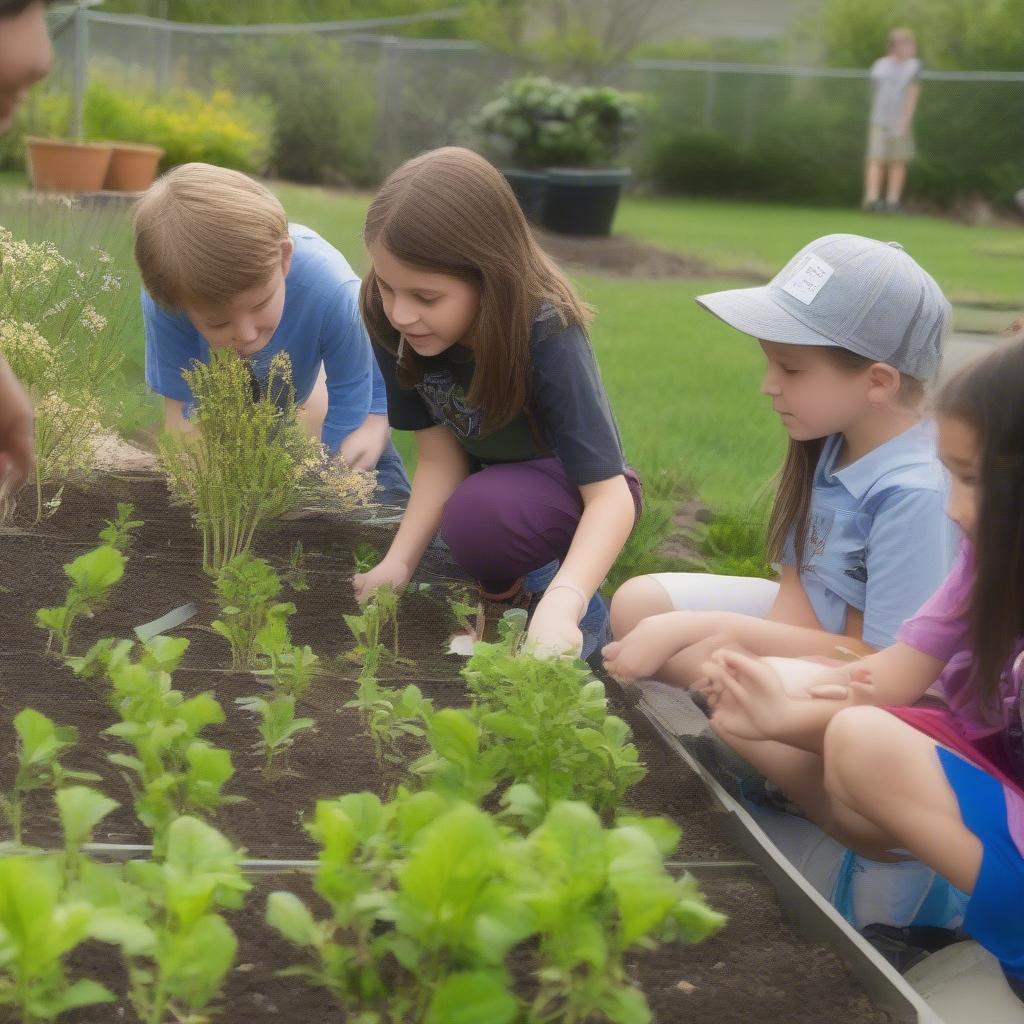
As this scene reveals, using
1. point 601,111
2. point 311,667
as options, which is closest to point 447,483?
point 311,667

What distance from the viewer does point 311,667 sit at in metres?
2.37

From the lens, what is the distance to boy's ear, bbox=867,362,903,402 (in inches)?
97.0

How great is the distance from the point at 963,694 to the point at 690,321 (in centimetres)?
691

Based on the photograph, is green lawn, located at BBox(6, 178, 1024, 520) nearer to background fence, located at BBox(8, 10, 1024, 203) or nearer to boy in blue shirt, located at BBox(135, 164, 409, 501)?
boy in blue shirt, located at BBox(135, 164, 409, 501)

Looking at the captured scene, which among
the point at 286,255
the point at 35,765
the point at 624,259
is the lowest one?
the point at 624,259

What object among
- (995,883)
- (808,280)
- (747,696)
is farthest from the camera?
(808,280)

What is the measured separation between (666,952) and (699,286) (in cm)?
883

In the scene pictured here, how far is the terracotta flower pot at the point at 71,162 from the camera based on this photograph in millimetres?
11500

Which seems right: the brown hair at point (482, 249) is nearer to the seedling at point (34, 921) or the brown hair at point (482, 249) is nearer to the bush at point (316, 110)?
the seedling at point (34, 921)

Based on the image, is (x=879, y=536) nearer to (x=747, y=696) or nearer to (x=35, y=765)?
(x=747, y=696)

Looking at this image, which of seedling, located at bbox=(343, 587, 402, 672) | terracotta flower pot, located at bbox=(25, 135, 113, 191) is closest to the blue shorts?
seedling, located at bbox=(343, 587, 402, 672)

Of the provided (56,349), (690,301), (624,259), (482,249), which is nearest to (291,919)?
(482,249)

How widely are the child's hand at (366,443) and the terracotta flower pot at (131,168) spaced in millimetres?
9225

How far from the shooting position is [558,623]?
232cm
